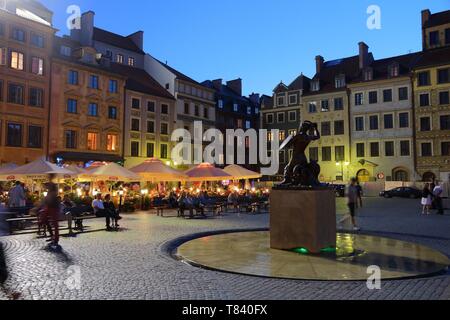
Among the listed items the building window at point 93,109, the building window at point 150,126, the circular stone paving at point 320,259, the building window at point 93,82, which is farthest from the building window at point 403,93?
the circular stone paving at point 320,259

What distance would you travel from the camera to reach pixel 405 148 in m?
45.4

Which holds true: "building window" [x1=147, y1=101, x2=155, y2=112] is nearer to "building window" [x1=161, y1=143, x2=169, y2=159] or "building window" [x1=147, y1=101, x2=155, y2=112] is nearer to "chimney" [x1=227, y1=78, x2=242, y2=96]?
"building window" [x1=161, y1=143, x2=169, y2=159]

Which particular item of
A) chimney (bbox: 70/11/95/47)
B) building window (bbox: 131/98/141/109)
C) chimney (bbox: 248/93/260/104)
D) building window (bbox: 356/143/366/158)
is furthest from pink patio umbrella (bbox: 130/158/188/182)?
chimney (bbox: 248/93/260/104)

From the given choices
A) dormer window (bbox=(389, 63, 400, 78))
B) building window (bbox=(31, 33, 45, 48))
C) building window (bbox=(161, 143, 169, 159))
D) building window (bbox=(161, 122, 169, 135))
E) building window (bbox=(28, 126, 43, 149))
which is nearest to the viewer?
building window (bbox=(28, 126, 43, 149))

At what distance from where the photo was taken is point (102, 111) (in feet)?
128

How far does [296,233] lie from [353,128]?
41.3 meters

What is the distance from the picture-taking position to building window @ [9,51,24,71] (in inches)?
1260

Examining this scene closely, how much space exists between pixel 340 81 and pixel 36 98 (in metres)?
34.6

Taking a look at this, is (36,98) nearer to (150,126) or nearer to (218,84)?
(150,126)

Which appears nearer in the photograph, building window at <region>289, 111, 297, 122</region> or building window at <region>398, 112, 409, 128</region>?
building window at <region>398, 112, 409, 128</region>

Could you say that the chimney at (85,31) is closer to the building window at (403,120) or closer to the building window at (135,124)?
the building window at (135,124)

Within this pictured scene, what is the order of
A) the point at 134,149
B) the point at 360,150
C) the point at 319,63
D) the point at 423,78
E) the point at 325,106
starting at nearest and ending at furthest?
the point at 134,149 → the point at 423,78 → the point at 360,150 → the point at 325,106 → the point at 319,63

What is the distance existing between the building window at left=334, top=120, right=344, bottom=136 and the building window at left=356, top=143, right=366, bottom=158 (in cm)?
265

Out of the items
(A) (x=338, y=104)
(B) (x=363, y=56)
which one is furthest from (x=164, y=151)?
(B) (x=363, y=56)
